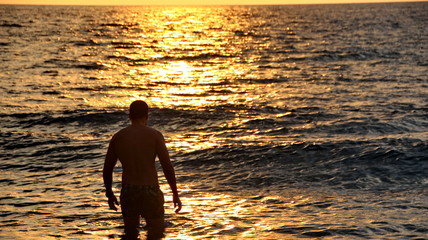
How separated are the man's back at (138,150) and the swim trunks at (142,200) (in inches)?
3.3

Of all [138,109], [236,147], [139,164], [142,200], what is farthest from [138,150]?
[236,147]

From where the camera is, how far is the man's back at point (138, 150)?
719 centimetres

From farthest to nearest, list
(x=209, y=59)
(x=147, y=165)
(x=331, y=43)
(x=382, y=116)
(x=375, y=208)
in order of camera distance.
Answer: (x=331, y=43)
(x=209, y=59)
(x=382, y=116)
(x=375, y=208)
(x=147, y=165)

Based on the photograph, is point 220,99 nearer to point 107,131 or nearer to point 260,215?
point 107,131

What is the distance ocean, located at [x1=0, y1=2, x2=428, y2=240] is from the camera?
32.3ft

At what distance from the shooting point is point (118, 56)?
46.1 m

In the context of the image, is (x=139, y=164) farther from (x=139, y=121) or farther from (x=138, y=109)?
(x=138, y=109)

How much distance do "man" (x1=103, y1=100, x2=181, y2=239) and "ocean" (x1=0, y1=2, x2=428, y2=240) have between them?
5.94 feet

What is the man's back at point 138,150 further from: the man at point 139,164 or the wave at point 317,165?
the wave at point 317,165

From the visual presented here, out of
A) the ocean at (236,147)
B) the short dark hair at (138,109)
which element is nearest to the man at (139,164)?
the short dark hair at (138,109)

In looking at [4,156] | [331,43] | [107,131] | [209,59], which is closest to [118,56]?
[209,59]

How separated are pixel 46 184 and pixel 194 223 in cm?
390

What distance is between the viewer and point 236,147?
1587 cm

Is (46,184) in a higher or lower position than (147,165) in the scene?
lower
